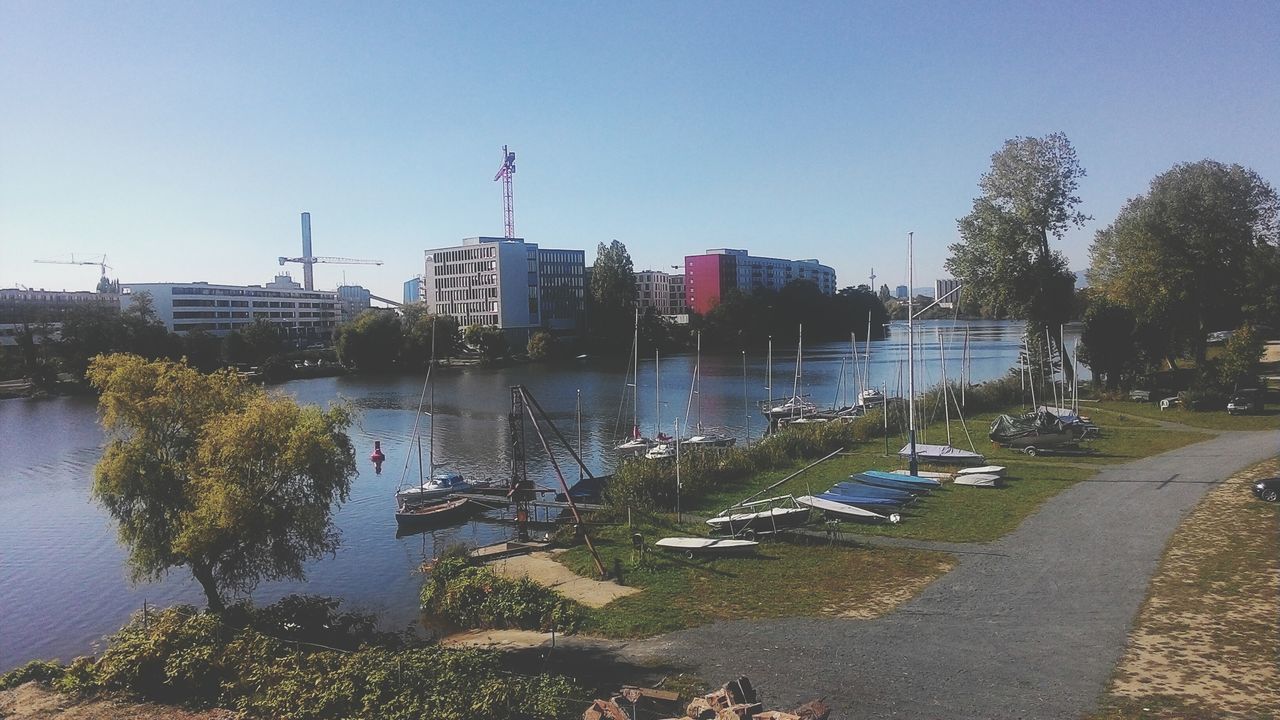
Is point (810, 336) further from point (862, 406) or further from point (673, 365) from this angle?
point (862, 406)

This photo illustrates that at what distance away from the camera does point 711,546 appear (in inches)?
803

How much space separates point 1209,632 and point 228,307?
14423cm

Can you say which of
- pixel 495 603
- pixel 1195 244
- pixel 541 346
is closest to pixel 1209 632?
pixel 495 603

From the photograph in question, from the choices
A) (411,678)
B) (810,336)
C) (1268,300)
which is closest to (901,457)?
(411,678)

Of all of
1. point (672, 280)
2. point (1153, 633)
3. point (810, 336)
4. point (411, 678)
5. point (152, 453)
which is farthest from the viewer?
point (672, 280)

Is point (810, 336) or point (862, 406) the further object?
point (810, 336)

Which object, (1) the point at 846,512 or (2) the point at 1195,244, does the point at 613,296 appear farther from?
(1) the point at 846,512

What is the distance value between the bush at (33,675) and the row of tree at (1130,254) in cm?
4734

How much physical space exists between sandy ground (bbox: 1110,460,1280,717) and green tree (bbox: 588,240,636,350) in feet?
347

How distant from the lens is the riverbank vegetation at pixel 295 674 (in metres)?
11.5

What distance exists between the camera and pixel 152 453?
57.3ft

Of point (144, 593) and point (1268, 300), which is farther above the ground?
point (1268, 300)

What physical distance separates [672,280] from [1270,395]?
141m

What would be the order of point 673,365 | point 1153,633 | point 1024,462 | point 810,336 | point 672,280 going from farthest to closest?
1. point 672,280
2. point 810,336
3. point 673,365
4. point 1024,462
5. point 1153,633
